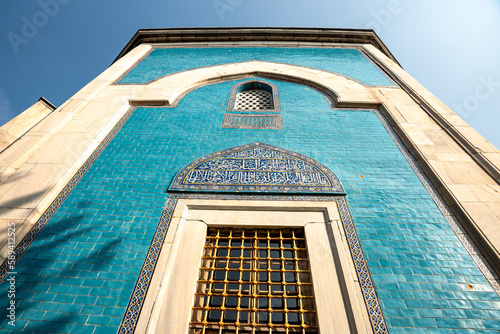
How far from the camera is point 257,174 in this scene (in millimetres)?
3012

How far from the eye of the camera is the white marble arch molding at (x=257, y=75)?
419cm

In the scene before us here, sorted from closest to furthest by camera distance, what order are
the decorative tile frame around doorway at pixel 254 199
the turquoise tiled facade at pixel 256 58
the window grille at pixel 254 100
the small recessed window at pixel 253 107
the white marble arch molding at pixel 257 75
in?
the decorative tile frame around doorway at pixel 254 199 → the small recessed window at pixel 253 107 → the white marble arch molding at pixel 257 75 → the window grille at pixel 254 100 → the turquoise tiled facade at pixel 256 58

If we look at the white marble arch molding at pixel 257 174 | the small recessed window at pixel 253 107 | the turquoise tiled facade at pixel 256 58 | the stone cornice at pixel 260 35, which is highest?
the stone cornice at pixel 260 35

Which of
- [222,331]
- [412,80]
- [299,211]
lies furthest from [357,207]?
[412,80]

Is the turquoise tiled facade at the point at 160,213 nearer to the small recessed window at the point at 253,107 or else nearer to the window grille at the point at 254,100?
the small recessed window at the point at 253,107

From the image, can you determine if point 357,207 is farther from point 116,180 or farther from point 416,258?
point 116,180

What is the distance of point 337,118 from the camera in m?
3.91
